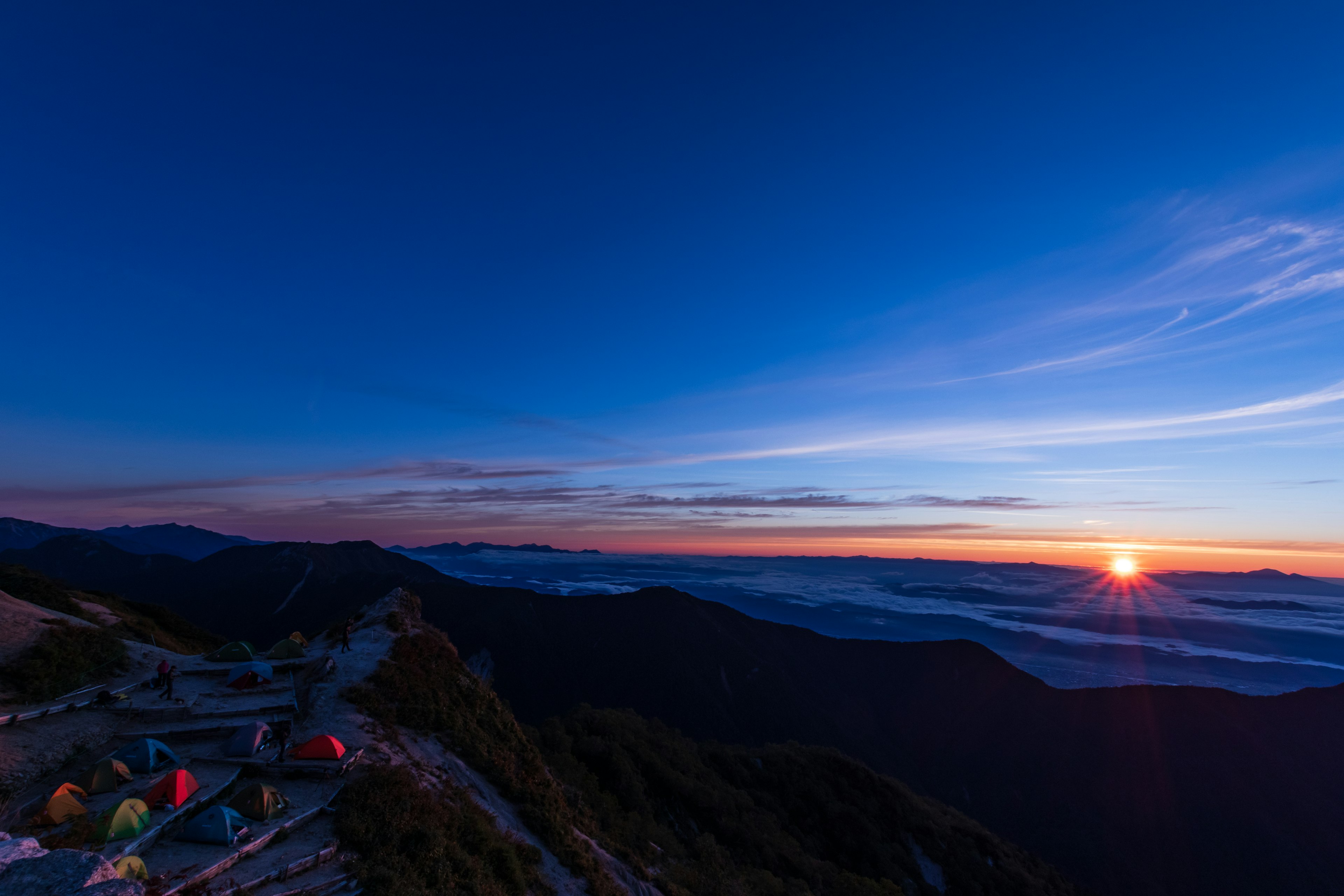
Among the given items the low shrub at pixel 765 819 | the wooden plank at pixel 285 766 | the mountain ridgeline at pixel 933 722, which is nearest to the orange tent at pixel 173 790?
the wooden plank at pixel 285 766

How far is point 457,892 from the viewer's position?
12.7 m

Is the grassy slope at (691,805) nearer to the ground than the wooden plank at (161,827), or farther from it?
nearer to the ground

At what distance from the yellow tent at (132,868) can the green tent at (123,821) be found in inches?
75.8

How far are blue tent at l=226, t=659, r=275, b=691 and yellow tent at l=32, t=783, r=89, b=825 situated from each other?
11.2 metres

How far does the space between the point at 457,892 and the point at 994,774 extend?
99441mm

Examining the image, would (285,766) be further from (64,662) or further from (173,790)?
(64,662)

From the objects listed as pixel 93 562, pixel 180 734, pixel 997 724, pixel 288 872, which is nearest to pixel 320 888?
pixel 288 872

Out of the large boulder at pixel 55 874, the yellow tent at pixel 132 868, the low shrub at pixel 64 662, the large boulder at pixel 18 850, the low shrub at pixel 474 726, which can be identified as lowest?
the low shrub at pixel 474 726

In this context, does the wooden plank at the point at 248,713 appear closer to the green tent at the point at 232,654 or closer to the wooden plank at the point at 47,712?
the wooden plank at the point at 47,712

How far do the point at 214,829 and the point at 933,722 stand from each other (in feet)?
373

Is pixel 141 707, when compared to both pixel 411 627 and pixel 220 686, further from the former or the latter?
pixel 411 627

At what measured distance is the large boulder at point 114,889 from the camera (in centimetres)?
674

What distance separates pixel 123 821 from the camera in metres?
12.3

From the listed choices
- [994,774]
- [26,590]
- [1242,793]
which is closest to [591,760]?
[26,590]
